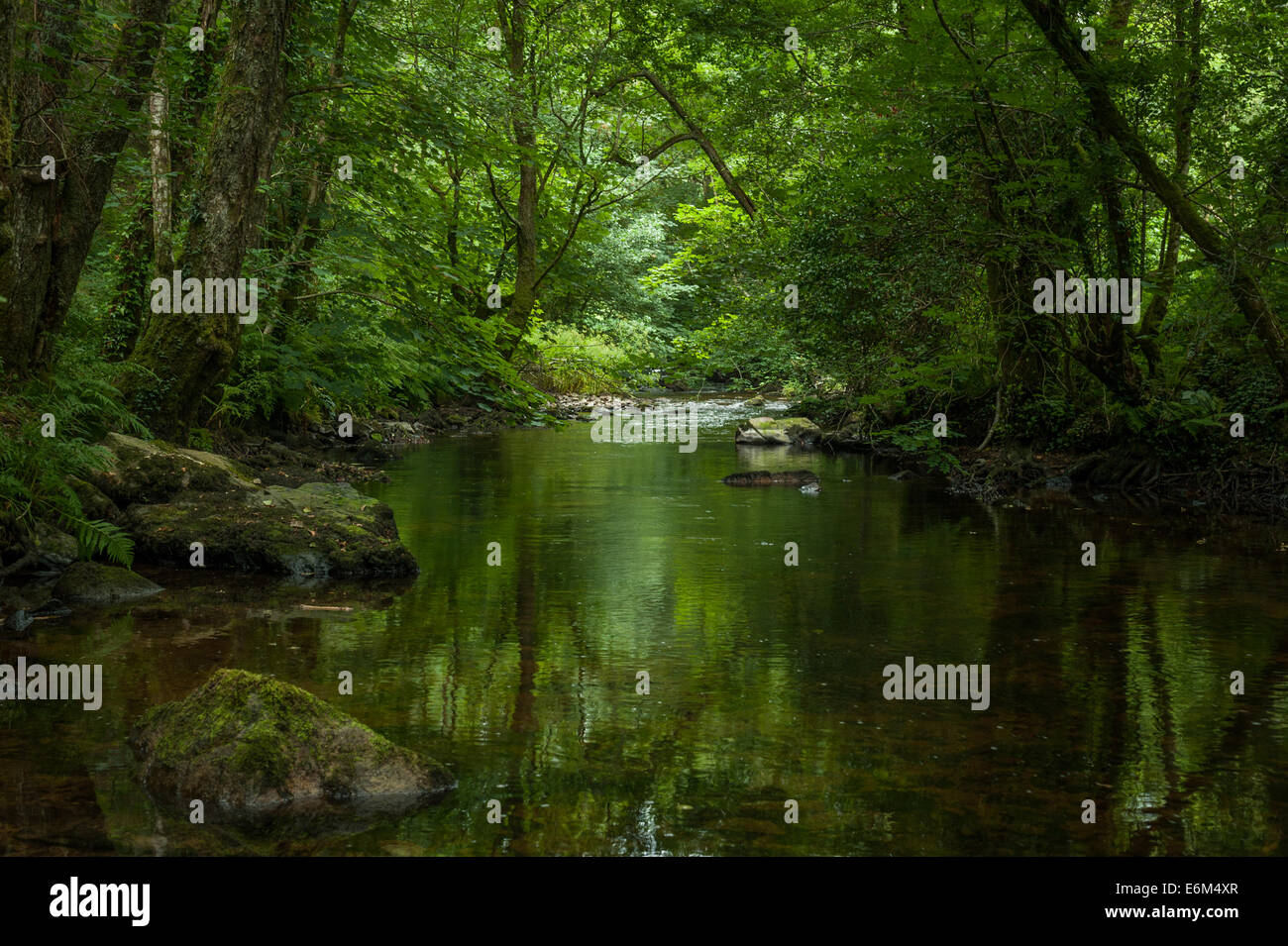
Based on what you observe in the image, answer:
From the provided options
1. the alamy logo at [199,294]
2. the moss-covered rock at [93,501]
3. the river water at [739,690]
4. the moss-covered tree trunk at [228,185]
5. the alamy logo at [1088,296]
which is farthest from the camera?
the alamy logo at [1088,296]

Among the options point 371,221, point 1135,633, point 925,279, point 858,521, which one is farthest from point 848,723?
point 925,279

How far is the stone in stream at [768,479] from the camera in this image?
16.1 m

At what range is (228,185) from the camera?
10.8 m

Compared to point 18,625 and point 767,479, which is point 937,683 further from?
point 767,479

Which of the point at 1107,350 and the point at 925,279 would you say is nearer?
the point at 1107,350

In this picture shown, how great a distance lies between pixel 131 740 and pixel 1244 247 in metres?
11.7

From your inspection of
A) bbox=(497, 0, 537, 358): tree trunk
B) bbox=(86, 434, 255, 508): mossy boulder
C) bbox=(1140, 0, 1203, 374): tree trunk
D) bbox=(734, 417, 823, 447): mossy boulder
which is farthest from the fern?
bbox=(734, 417, 823, 447): mossy boulder

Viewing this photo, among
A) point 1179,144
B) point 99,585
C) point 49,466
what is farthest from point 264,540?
point 1179,144

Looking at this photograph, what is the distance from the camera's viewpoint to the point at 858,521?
514 inches

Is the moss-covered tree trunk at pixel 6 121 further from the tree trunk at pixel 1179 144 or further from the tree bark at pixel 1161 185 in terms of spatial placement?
the tree trunk at pixel 1179 144

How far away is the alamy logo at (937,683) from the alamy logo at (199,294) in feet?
25.3

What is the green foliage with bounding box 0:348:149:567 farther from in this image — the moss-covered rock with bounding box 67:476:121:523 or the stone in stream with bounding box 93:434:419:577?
the stone in stream with bounding box 93:434:419:577

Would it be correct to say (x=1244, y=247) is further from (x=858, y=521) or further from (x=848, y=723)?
(x=848, y=723)

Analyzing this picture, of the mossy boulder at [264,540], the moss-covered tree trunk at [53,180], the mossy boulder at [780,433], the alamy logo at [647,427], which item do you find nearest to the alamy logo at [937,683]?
the mossy boulder at [264,540]
